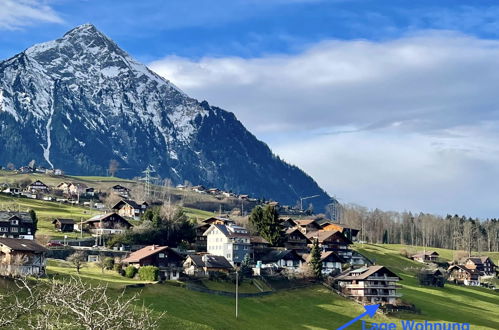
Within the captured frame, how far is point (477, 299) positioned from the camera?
132 metres

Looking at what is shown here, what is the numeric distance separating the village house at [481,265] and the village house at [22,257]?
122 meters

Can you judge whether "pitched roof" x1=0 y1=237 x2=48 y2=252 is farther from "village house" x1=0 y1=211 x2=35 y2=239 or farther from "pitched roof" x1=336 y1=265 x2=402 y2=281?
"pitched roof" x1=336 y1=265 x2=402 y2=281

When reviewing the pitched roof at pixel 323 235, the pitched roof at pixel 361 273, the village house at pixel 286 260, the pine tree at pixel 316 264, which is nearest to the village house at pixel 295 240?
Result: the pitched roof at pixel 323 235

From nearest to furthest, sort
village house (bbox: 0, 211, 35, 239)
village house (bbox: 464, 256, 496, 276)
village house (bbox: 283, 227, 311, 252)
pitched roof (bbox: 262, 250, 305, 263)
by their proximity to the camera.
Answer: pitched roof (bbox: 262, 250, 305, 263), village house (bbox: 0, 211, 35, 239), village house (bbox: 283, 227, 311, 252), village house (bbox: 464, 256, 496, 276)

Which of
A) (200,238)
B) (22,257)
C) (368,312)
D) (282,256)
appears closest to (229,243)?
(282,256)

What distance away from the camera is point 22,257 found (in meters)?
97.9

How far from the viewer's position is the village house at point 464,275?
6530 inches

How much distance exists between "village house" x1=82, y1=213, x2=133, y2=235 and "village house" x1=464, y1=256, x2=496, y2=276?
91624 millimetres

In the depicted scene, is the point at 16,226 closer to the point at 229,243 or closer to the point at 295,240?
the point at 229,243

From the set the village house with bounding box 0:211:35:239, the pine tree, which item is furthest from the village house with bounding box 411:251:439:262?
the village house with bounding box 0:211:35:239

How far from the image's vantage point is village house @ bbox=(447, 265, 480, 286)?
544 feet

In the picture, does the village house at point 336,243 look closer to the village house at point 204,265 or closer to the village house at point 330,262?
the village house at point 330,262

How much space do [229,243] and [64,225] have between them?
141 ft

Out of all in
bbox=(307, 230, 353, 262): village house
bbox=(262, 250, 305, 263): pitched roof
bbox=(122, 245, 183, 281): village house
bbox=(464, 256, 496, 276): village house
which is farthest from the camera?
bbox=(464, 256, 496, 276): village house
